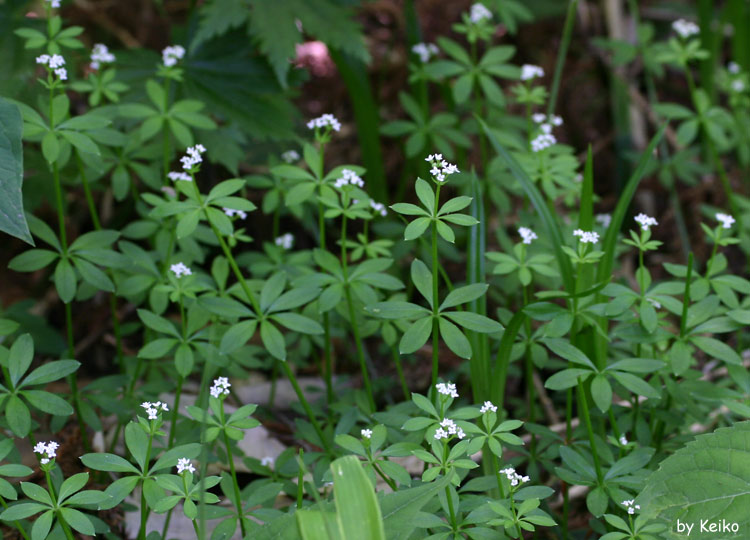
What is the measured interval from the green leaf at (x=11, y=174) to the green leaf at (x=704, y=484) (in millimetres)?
1487

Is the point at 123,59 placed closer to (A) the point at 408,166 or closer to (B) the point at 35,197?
(B) the point at 35,197

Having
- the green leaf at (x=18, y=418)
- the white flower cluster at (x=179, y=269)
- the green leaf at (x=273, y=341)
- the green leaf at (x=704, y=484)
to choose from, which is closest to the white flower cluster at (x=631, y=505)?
the green leaf at (x=704, y=484)

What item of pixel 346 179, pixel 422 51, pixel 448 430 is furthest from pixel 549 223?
pixel 422 51

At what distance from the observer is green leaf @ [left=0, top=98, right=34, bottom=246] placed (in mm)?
1708

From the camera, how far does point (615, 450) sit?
2.11 metres

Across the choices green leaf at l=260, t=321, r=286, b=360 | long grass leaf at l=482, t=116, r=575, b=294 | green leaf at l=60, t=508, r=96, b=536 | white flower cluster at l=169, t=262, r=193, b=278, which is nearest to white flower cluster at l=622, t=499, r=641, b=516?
long grass leaf at l=482, t=116, r=575, b=294

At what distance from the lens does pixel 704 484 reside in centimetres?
166

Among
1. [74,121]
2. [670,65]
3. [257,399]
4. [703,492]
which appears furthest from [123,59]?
[670,65]

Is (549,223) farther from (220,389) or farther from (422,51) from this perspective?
(422,51)

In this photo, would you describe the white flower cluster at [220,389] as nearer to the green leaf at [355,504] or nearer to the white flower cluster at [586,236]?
the green leaf at [355,504]

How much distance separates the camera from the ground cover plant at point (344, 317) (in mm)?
1651

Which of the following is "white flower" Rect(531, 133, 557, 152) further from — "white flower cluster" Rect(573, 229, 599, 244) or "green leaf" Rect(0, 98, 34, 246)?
"green leaf" Rect(0, 98, 34, 246)

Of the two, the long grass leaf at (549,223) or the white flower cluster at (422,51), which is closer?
the long grass leaf at (549,223)

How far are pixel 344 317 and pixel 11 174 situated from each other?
3.13 feet
